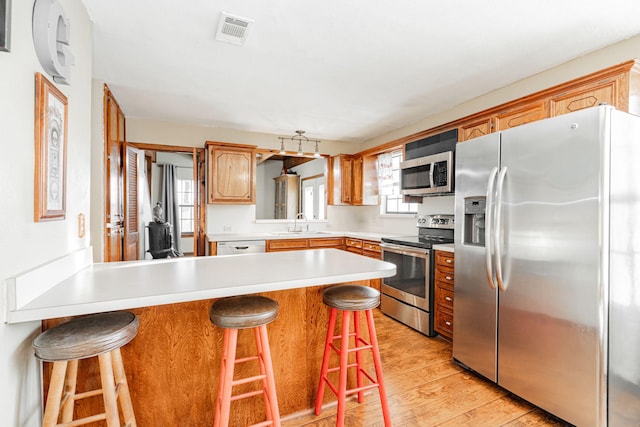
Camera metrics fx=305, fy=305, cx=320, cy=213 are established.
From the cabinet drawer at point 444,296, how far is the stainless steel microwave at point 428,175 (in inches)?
39.0

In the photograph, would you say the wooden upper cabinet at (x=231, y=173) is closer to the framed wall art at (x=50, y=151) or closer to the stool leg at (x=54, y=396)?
the framed wall art at (x=50, y=151)

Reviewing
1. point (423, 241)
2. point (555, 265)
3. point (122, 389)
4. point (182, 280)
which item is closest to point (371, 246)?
point (423, 241)

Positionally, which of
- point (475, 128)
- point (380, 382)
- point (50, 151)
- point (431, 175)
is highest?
point (475, 128)

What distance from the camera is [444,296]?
9.35 feet

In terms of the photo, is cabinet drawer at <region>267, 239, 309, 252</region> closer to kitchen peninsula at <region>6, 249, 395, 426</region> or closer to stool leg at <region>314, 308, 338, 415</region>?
kitchen peninsula at <region>6, 249, 395, 426</region>

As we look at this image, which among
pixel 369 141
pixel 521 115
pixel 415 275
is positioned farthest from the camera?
pixel 369 141

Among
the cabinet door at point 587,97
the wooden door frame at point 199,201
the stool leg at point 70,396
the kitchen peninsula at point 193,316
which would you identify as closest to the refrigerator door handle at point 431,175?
the cabinet door at point 587,97

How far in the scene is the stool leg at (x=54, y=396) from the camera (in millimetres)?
1047

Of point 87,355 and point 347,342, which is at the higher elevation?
point 87,355

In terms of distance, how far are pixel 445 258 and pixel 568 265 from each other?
3.76 feet

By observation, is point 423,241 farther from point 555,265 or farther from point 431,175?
point 555,265

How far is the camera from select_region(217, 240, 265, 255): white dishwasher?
13.0ft

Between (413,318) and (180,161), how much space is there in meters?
6.06

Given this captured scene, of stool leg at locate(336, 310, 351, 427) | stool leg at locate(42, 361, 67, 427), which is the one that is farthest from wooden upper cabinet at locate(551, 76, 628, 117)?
stool leg at locate(42, 361, 67, 427)
